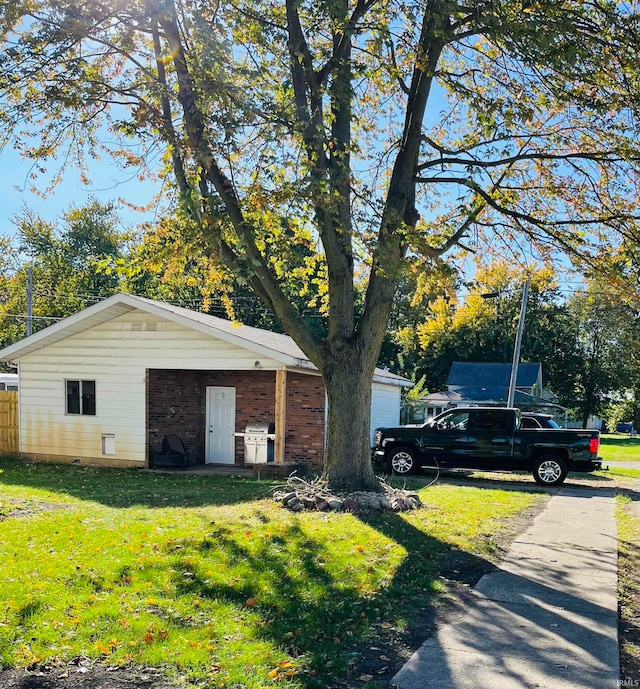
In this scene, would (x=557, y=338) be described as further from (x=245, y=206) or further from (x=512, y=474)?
(x=245, y=206)

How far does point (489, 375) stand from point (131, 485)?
3411 cm

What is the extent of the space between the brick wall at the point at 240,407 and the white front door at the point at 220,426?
17cm

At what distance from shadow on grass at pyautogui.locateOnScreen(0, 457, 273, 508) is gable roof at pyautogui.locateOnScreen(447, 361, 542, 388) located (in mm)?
30738

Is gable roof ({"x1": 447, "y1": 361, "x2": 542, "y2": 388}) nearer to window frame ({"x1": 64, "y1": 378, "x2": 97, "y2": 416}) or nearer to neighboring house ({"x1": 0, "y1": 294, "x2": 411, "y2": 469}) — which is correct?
neighboring house ({"x1": 0, "y1": 294, "x2": 411, "y2": 469})

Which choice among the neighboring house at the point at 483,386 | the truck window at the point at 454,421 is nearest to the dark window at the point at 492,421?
the truck window at the point at 454,421

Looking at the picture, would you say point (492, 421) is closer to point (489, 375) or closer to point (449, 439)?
point (449, 439)

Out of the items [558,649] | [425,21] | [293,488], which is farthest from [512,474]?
[558,649]

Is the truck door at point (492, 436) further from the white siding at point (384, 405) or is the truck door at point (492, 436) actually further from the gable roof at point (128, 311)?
the gable roof at point (128, 311)

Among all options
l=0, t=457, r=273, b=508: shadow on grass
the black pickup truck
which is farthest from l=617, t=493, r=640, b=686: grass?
l=0, t=457, r=273, b=508: shadow on grass

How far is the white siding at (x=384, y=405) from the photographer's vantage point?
69.3 ft

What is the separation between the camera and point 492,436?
53.8 feet

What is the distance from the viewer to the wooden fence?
19.5 m

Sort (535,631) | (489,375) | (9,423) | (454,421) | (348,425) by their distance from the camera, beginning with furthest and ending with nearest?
(489,375) < (9,423) < (454,421) < (348,425) < (535,631)

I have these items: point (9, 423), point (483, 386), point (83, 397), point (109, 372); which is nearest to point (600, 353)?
point (483, 386)
